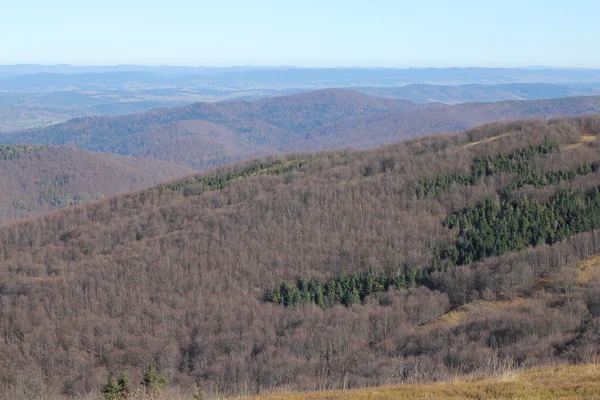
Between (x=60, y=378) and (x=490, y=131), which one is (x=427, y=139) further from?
(x=60, y=378)

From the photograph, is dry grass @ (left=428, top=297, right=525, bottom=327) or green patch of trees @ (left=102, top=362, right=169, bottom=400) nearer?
green patch of trees @ (left=102, top=362, right=169, bottom=400)

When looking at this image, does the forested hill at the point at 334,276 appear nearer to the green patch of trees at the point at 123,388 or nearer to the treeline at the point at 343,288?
the treeline at the point at 343,288

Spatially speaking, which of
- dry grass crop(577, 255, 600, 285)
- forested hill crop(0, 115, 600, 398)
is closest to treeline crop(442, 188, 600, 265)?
forested hill crop(0, 115, 600, 398)

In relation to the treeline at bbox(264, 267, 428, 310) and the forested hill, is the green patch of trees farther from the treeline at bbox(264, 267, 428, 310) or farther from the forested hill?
the treeline at bbox(264, 267, 428, 310)

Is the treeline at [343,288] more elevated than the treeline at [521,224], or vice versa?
the treeline at [521,224]

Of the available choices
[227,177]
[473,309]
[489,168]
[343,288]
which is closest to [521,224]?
[473,309]

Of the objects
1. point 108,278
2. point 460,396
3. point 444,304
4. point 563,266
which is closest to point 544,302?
point 563,266

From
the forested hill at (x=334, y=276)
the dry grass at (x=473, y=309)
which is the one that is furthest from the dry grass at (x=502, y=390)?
the dry grass at (x=473, y=309)
